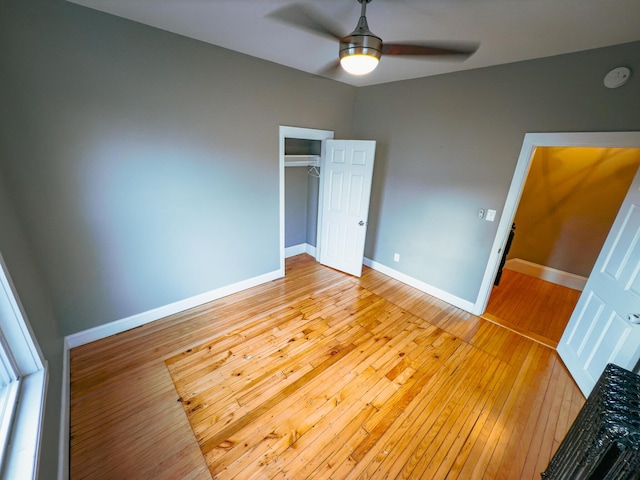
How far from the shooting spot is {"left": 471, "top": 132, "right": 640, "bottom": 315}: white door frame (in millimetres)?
2043

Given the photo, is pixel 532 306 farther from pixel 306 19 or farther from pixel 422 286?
pixel 306 19

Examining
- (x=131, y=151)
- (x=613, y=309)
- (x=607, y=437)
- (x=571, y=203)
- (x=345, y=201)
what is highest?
(x=131, y=151)

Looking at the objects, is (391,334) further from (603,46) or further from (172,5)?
(172,5)

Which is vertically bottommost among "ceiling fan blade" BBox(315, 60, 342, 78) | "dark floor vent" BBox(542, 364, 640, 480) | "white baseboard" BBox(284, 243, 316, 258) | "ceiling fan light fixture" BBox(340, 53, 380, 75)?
"white baseboard" BBox(284, 243, 316, 258)

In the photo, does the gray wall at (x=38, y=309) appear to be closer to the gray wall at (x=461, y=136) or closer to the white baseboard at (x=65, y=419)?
the white baseboard at (x=65, y=419)

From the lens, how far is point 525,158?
8.32ft

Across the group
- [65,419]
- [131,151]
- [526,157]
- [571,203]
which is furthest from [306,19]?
[571,203]

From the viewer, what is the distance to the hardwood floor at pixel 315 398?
160 cm

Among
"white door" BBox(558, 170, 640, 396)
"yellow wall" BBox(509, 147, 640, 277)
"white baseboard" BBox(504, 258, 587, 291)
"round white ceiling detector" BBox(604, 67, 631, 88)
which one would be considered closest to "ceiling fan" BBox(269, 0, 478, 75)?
"round white ceiling detector" BBox(604, 67, 631, 88)

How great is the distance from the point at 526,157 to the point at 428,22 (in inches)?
65.0

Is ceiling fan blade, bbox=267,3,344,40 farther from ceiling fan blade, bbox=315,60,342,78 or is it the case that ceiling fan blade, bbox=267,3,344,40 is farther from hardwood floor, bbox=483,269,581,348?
hardwood floor, bbox=483,269,581,348

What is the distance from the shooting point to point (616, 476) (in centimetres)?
109

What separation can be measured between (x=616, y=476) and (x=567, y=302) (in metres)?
3.42

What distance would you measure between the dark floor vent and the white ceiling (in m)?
2.15
